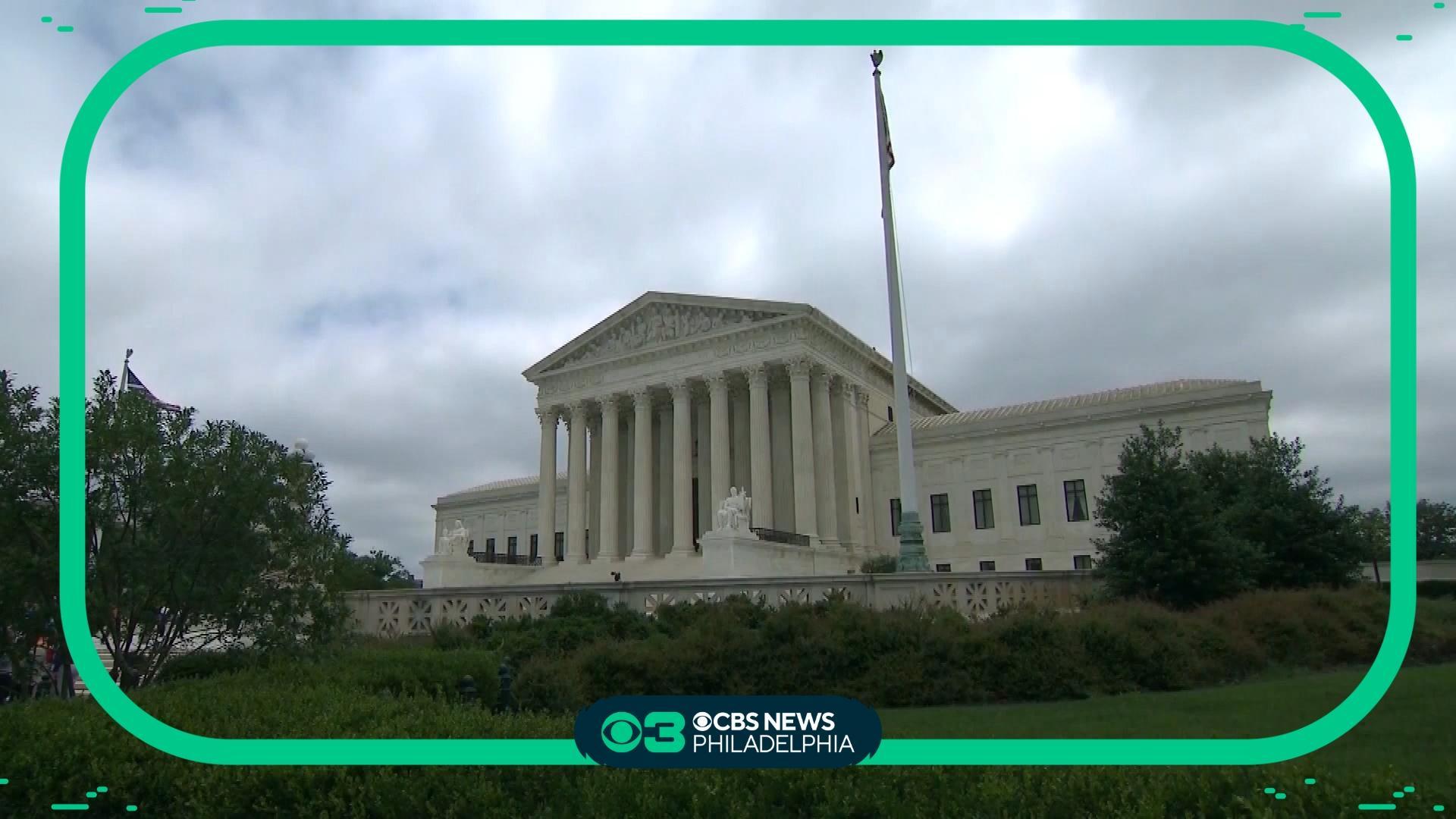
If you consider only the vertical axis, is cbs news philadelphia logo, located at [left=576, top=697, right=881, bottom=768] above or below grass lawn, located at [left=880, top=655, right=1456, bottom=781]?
above

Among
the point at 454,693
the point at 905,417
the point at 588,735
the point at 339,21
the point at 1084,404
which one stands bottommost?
the point at 454,693

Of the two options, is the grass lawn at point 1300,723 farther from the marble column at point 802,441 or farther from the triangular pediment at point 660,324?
the triangular pediment at point 660,324

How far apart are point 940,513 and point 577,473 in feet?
71.9

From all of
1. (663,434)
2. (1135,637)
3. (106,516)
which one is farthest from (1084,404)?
(106,516)

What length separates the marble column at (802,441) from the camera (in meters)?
45.8

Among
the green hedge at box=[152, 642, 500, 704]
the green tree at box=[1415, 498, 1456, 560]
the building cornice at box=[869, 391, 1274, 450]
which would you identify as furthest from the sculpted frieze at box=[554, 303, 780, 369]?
the green hedge at box=[152, 642, 500, 704]

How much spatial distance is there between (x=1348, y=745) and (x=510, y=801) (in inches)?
168

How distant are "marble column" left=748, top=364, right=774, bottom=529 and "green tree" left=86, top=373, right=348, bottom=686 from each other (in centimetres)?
3708

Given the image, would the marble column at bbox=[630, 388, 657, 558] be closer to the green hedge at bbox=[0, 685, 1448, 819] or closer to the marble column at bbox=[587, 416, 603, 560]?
the marble column at bbox=[587, 416, 603, 560]

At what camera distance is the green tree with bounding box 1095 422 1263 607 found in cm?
2103

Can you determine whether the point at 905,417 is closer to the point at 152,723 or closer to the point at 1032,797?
the point at 1032,797

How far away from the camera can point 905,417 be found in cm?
2277

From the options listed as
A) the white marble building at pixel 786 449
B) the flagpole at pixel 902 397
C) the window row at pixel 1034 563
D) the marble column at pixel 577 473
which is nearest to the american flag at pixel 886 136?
the flagpole at pixel 902 397

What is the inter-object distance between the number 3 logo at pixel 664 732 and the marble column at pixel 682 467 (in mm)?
45651
